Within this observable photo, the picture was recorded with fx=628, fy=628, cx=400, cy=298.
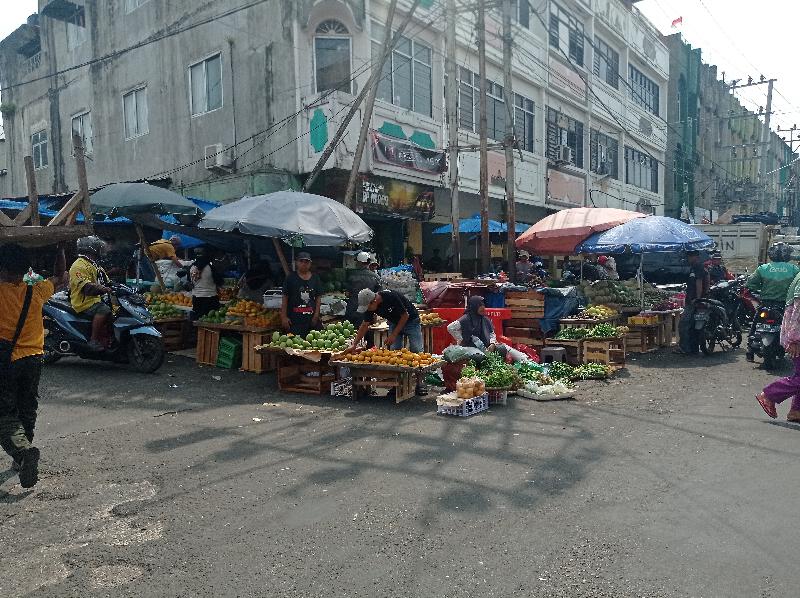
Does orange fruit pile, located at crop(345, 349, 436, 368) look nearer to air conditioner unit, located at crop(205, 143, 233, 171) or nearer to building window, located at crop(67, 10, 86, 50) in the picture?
air conditioner unit, located at crop(205, 143, 233, 171)

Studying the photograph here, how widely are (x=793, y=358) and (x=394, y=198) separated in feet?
40.3

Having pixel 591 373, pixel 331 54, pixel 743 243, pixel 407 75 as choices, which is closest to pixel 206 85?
pixel 331 54

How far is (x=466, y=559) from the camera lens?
3637 mm

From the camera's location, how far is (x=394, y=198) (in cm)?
1762

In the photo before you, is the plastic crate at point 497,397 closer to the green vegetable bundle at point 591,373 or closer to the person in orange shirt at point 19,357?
the green vegetable bundle at point 591,373

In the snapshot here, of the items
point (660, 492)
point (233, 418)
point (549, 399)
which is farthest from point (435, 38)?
point (660, 492)

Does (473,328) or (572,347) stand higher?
(473,328)

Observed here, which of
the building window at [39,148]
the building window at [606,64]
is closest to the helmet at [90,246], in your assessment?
the building window at [39,148]

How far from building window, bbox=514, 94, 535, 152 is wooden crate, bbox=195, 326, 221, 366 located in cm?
1618

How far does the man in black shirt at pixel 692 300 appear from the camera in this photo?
479 inches

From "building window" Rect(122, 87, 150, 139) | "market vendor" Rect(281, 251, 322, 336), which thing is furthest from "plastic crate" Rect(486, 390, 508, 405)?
"building window" Rect(122, 87, 150, 139)

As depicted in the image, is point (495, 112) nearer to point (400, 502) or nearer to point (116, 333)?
point (116, 333)

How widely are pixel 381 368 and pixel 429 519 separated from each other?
370cm

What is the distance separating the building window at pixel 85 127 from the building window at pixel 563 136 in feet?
56.9
